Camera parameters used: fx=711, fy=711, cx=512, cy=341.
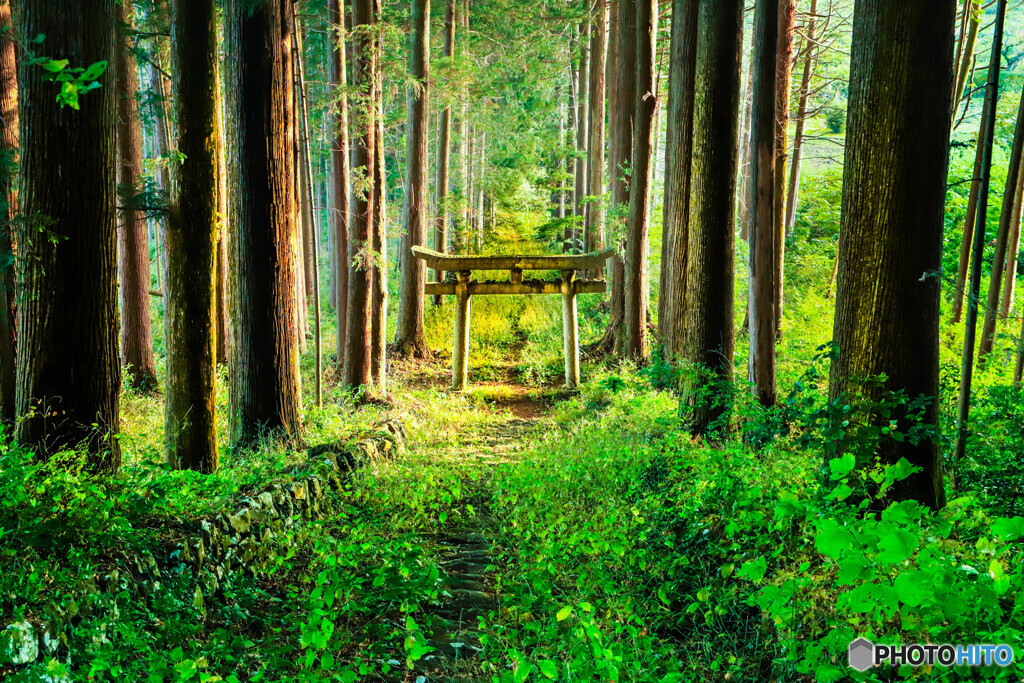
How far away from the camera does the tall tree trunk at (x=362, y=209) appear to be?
12.6 metres

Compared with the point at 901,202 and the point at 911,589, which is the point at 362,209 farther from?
the point at 911,589

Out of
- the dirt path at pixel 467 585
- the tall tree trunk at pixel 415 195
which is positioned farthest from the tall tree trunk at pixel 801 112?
the dirt path at pixel 467 585

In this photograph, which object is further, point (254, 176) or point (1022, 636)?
point (254, 176)

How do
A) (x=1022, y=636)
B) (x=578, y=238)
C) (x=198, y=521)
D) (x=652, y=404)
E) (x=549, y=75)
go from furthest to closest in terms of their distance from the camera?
(x=578, y=238)
(x=549, y=75)
(x=652, y=404)
(x=198, y=521)
(x=1022, y=636)

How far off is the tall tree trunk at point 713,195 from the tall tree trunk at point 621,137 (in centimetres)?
577

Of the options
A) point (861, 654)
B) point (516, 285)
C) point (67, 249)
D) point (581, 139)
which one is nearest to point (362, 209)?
point (516, 285)

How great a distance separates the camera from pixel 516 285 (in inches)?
603

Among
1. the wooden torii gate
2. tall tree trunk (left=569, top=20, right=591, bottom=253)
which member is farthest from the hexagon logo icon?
tall tree trunk (left=569, top=20, right=591, bottom=253)

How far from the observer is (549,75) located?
24328mm

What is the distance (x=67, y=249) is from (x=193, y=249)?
176 cm

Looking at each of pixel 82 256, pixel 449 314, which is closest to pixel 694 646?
pixel 82 256

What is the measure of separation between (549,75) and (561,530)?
2094 cm

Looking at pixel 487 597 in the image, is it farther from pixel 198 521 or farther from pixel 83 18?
pixel 83 18

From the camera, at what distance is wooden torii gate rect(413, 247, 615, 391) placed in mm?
14797
